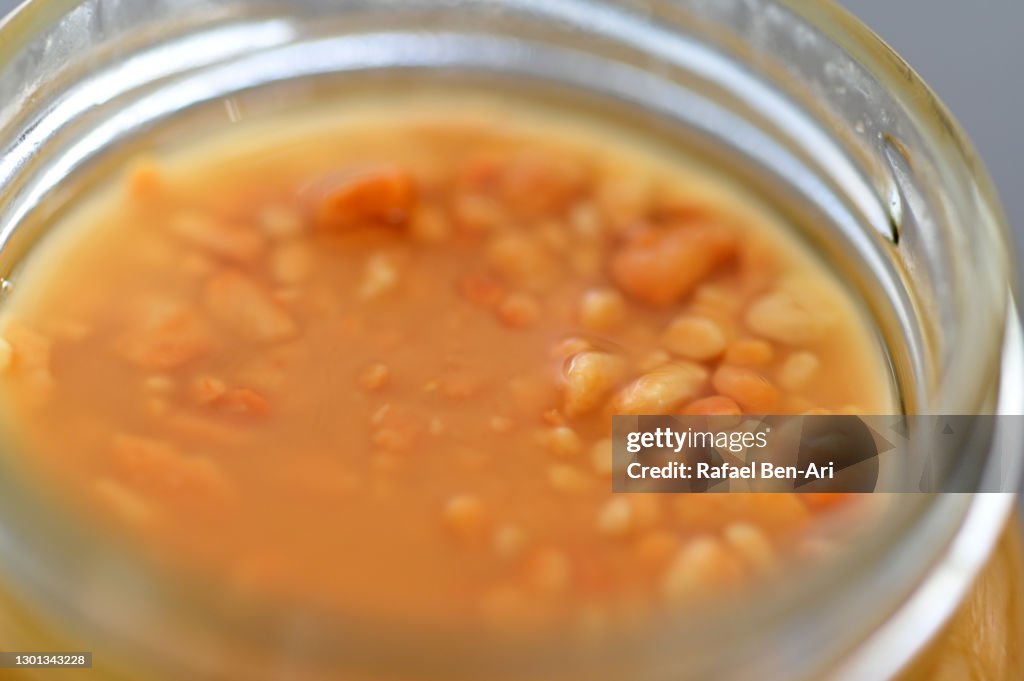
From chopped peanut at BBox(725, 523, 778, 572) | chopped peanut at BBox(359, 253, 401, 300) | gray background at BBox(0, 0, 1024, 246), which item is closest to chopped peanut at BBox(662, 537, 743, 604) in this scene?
chopped peanut at BBox(725, 523, 778, 572)

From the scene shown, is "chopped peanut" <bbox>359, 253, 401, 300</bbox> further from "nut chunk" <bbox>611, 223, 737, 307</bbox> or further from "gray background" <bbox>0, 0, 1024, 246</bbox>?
"gray background" <bbox>0, 0, 1024, 246</bbox>

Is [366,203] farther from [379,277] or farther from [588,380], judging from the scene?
[588,380]

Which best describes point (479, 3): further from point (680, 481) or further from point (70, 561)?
point (70, 561)

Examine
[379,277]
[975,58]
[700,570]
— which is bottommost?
[700,570]

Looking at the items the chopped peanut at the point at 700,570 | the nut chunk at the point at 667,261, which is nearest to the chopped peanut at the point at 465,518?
the chopped peanut at the point at 700,570

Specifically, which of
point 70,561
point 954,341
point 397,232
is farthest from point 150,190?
point 954,341

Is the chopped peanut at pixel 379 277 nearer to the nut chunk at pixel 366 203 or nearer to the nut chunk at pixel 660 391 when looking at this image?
the nut chunk at pixel 366 203

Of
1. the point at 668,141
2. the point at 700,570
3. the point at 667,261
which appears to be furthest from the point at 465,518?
the point at 668,141
